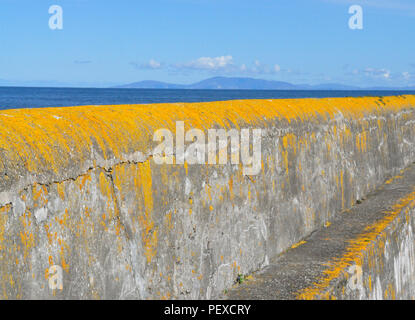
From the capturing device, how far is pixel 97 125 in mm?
2131

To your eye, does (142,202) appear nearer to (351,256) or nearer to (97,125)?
(97,125)

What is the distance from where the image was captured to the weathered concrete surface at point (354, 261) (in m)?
2.75

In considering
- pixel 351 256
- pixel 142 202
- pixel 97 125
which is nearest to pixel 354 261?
pixel 351 256

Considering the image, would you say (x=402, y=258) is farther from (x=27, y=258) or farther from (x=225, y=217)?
(x=27, y=258)

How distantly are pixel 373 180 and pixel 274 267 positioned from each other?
7.93 feet

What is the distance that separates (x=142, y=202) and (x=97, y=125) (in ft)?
1.25

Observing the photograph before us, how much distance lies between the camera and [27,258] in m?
1.71

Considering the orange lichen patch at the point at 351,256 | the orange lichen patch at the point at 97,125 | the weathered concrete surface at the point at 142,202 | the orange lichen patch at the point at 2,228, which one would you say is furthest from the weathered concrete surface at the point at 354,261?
the orange lichen patch at the point at 2,228

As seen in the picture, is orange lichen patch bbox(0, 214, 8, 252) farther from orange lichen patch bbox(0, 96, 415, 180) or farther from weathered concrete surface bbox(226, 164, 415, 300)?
weathered concrete surface bbox(226, 164, 415, 300)

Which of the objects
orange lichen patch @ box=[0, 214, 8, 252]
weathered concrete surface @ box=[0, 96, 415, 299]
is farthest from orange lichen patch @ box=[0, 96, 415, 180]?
orange lichen patch @ box=[0, 214, 8, 252]

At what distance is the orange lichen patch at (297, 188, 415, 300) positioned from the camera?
8.69 ft
